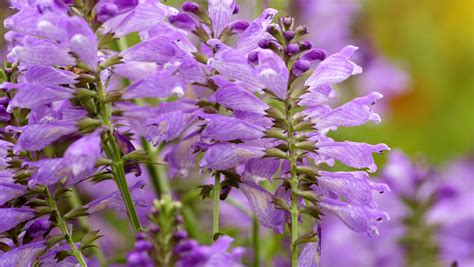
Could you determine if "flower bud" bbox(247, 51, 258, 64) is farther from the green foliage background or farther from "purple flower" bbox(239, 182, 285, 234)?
the green foliage background

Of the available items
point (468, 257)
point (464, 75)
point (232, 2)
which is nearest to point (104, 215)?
point (468, 257)

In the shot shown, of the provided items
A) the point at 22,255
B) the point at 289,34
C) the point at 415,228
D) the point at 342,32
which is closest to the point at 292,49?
the point at 289,34

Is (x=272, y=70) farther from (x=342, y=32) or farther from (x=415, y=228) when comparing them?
(x=342, y=32)

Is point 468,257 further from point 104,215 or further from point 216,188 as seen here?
point 216,188

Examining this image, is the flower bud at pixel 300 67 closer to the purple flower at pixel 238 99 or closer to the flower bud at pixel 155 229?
the purple flower at pixel 238 99

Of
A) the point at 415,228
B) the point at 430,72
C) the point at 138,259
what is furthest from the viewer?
the point at 430,72

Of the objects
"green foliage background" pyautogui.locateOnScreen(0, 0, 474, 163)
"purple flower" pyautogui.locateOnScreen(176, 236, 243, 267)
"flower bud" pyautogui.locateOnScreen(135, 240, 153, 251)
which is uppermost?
"flower bud" pyautogui.locateOnScreen(135, 240, 153, 251)

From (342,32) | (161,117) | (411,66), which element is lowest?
(411,66)

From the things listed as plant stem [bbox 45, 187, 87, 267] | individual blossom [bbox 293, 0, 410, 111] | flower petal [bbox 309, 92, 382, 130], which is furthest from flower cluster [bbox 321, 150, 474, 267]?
plant stem [bbox 45, 187, 87, 267]

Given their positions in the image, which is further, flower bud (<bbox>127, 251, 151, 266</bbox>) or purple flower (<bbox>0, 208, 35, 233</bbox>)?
purple flower (<bbox>0, 208, 35, 233</bbox>)
